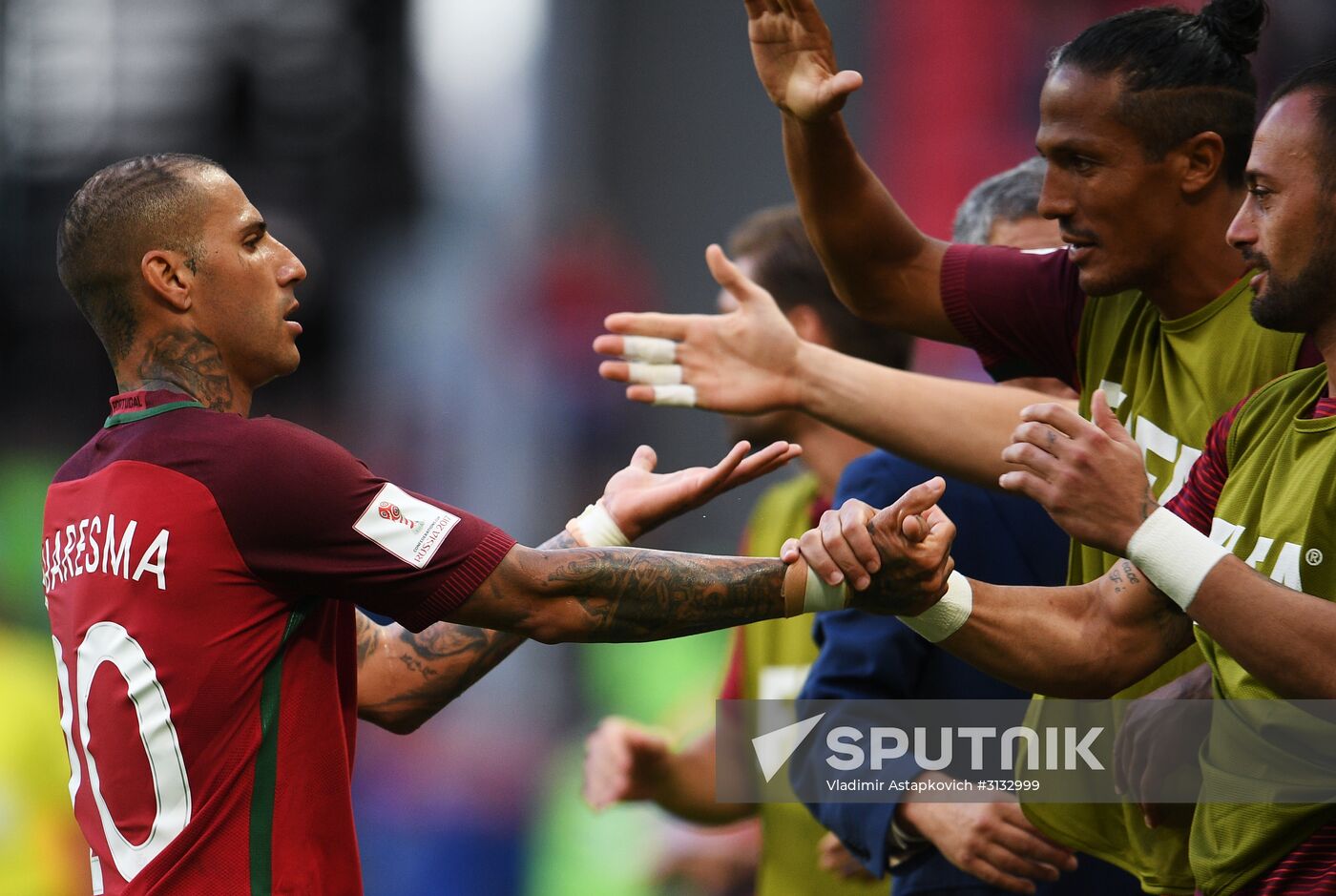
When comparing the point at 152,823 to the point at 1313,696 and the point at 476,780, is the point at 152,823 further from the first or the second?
the point at 476,780

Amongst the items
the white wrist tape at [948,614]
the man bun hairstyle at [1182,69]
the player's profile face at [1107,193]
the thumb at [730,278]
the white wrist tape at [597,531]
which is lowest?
the white wrist tape at [948,614]

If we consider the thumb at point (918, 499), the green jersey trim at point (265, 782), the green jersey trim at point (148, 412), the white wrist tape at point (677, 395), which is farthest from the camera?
the white wrist tape at point (677, 395)

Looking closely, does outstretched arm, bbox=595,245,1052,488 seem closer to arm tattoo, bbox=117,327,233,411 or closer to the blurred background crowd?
arm tattoo, bbox=117,327,233,411

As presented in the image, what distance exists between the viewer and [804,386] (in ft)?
11.8

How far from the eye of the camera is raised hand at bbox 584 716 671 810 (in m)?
4.25

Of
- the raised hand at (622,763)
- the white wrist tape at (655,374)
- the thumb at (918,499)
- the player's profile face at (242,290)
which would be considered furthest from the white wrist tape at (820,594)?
the raised hand at (622,763)

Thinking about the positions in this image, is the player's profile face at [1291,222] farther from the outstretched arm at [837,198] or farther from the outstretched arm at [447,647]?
the outstretched arm at [837,198]

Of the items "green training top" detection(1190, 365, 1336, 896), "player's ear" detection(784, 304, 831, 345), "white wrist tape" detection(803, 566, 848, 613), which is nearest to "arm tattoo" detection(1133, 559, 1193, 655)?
"green training top" detection(1190, 365, 1336, 896)

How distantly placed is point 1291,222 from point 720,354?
131 cm

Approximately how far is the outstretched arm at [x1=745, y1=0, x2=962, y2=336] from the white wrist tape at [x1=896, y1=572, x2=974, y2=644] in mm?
802

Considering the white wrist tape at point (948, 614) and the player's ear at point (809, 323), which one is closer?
the white wrist tape at point (948, 614)

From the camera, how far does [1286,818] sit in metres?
2.49

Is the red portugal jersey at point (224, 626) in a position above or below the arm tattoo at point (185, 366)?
below

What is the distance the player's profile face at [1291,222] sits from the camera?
8.53 feet
